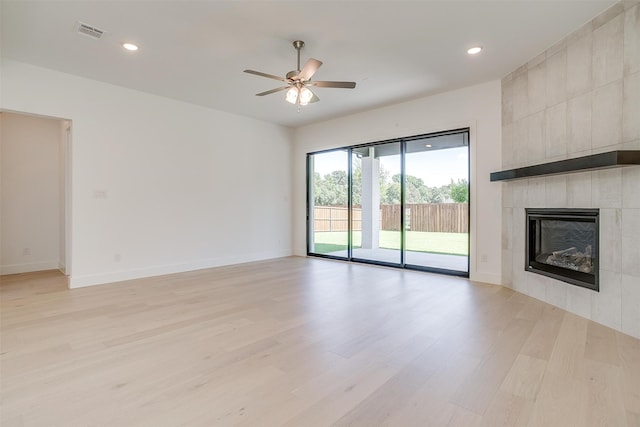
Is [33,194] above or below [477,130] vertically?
below

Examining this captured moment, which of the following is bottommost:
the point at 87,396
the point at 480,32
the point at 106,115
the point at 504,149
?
the point at 87,396

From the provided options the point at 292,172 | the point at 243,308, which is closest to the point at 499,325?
the point at 243,308

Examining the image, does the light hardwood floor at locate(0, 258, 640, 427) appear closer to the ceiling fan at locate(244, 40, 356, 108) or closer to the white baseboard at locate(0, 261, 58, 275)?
Answer: the white baseboard at locate(0, 261, 58, 275)

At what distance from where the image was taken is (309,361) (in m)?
2.21

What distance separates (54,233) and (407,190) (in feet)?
21.1

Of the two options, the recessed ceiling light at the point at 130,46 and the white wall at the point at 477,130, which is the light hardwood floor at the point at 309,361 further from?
the recessed ceiling light at the point at 130,46

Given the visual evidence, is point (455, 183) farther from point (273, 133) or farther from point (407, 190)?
point (273, 133)

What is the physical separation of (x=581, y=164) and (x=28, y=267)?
7987 millimetres

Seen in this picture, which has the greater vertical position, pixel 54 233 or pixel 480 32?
pixel 480 32

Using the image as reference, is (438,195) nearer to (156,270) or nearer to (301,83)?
(301,83)

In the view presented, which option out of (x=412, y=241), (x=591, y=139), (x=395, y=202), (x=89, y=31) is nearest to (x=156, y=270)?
(x=89, y=31)

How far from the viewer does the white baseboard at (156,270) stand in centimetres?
438

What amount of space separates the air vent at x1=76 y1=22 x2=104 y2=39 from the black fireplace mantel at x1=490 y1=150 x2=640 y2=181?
483 centimetres

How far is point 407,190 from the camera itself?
5.59 metres
